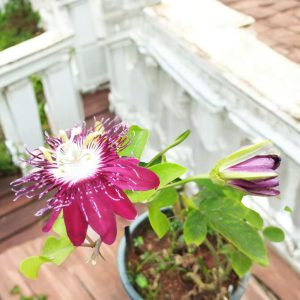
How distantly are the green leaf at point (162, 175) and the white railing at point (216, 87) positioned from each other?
0.39 metres

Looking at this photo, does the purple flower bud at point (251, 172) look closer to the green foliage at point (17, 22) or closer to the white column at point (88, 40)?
the white column at point (88, 40)

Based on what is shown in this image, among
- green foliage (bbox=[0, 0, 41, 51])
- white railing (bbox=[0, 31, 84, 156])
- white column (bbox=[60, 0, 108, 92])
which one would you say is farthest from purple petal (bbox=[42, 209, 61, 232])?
green foliage (bbox=[0, 0, 41, 51])

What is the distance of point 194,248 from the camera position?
4.57ft

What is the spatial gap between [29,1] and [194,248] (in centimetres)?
228

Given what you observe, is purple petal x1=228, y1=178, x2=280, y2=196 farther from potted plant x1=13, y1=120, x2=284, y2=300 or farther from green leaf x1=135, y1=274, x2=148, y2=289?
green leaf x1=135, y1=274, x2=148, y2=289

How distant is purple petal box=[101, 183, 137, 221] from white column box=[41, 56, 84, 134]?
0.96 m

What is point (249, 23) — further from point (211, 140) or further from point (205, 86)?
point (211, 140)

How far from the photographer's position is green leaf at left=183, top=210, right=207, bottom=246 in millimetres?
1077

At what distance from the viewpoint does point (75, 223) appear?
84 centimetres

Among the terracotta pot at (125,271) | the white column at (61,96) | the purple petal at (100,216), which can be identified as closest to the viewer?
the purple petal at (100,216)

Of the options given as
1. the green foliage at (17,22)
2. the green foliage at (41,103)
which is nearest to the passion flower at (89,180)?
the green foliage at (41,103)

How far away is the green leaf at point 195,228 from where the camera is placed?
108 cm

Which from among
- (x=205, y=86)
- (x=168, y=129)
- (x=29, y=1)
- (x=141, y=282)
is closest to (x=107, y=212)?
(x=141, y=282)

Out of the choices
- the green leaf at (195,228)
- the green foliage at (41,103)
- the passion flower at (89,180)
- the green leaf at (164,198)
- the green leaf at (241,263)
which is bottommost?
the green foliage at (41,103)
